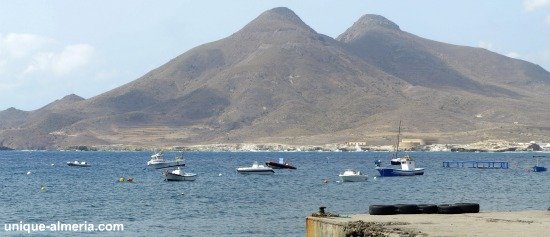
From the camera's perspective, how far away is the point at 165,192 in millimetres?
75750

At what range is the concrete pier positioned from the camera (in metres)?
23.2

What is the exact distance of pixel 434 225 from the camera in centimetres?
2489

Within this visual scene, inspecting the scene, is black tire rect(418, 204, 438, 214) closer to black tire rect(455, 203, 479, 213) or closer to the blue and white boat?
black tire rect(455, 203, 479, 213)

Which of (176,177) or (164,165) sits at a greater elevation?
(164,165)

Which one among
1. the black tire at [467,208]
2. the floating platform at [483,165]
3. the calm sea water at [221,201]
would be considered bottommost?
the calm sea water at [221,201]

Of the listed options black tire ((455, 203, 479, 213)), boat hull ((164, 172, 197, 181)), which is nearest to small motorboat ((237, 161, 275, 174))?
boat hull ((164, 172, 197, 181))

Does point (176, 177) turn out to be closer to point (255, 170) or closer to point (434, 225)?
point (255, 170)

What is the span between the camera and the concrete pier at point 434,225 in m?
23.2

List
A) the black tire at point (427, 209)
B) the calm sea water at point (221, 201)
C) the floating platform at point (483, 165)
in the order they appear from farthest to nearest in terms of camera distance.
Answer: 1. the floating platform at point (483, 165)
2. the calm sea water at point (221, 201)
3. the black tire at point (427, 209)

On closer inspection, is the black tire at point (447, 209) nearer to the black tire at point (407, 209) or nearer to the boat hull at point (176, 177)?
the black tire at point (407, 209)

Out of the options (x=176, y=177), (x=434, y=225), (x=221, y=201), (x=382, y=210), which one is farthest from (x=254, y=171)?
(x=434, y=225)

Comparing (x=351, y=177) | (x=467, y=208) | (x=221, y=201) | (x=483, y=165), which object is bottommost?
(x=221, y=201)

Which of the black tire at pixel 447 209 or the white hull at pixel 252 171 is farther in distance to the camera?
the white hull at pixel 252 171

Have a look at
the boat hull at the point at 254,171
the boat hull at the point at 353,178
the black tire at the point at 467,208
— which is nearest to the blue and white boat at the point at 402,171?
the boat hull at the point at 353,178
